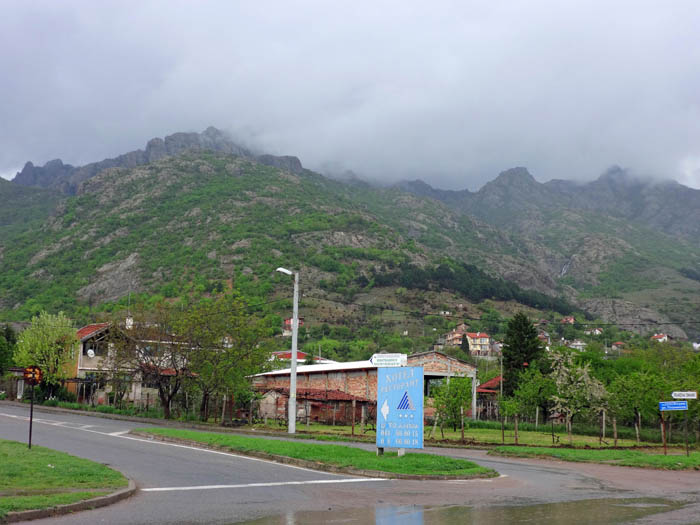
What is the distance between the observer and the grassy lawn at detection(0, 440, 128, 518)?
35.3ft

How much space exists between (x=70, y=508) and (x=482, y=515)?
702 cm

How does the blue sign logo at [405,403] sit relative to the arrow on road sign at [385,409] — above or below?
above

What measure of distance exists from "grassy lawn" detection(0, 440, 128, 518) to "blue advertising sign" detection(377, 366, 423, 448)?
841 cm

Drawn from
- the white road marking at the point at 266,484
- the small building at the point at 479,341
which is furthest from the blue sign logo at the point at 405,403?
the small building at the point at 479,341

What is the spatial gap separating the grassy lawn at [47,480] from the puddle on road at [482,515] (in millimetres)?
3794

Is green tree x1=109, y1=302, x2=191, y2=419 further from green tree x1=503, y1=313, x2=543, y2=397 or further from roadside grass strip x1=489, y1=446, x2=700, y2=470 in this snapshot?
green tree x1=503, y1=313, x2=543, y2=397

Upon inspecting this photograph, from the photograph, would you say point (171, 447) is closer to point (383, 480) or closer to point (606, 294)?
point (383, 480)

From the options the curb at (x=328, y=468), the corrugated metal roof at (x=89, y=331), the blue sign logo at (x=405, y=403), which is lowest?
the curb at (x=328, y=468)

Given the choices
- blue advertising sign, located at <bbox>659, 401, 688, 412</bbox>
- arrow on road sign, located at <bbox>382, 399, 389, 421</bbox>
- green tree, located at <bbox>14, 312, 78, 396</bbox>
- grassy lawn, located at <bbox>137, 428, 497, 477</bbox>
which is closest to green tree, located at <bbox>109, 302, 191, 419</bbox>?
green tree, located at <bbox>14, 312, 78, 396</bbox>

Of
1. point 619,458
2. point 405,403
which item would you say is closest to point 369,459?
point 405,403

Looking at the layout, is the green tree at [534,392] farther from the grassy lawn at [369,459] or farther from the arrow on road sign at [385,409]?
the grassy lawn at [369,459]

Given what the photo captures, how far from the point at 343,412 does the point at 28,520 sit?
3856 cm

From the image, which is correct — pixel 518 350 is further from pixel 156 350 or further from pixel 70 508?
pixel 70 508

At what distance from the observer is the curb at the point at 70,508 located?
9688 millimetres
